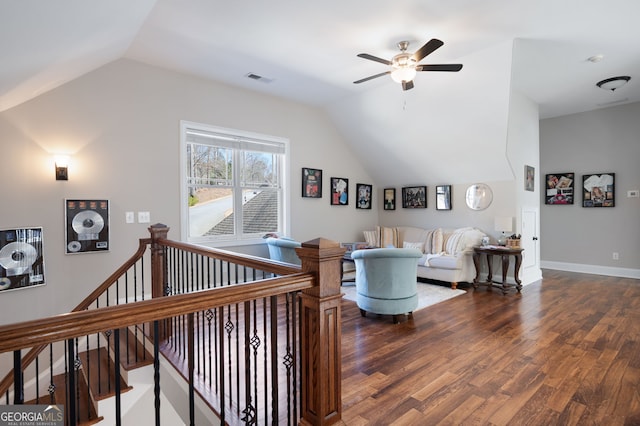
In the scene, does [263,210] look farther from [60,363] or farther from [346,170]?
[60,363]

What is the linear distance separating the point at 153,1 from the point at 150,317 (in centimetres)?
294

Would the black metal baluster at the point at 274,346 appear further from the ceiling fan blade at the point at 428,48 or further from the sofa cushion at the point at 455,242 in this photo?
the sofa cushion at the point at 455,242

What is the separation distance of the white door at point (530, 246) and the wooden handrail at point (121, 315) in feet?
17.6

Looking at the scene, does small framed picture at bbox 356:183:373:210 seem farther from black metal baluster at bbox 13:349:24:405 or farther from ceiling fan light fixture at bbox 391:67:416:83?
black metal baluster at bbox 13:349:24:405

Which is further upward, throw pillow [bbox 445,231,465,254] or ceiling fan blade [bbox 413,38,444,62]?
ceiling fan blade [bbox 413,38,444,62]

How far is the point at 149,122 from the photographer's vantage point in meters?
4.36

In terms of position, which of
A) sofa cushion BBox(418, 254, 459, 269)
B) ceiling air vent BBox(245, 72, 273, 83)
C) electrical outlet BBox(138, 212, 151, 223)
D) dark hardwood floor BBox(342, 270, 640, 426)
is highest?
ceiling air vent BBox(245, 72, 273, 83)

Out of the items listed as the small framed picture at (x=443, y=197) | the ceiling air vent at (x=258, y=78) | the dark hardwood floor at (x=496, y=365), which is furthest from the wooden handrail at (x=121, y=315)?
the small framed picture at (x=443, y=197)

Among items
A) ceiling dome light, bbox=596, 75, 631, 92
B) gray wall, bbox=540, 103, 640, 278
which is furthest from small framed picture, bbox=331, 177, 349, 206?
ceiling dome light, bbox=596, 75, 631, 92

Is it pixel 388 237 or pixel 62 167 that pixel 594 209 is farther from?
pixel 62 167

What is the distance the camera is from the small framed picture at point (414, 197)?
6.72 metres

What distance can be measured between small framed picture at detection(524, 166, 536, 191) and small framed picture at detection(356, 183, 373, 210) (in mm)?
2961

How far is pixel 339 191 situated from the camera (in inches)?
263

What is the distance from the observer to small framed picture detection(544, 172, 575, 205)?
6.58m
